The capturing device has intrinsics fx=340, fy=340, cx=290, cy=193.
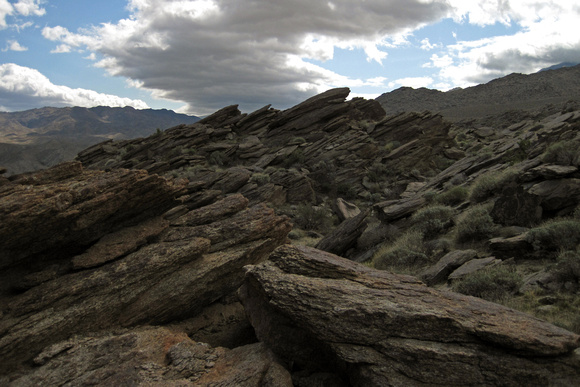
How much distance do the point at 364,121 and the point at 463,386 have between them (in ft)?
119

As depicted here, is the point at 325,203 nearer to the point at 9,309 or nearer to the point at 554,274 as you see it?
the point at 554,274

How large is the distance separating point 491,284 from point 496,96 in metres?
131

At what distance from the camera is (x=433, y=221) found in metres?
14.3

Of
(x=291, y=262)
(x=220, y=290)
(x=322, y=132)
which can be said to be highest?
(x=322, y=132)

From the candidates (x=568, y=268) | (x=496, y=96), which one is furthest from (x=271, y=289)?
(x=496, y=96)

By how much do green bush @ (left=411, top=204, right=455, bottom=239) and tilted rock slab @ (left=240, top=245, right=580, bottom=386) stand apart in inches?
296

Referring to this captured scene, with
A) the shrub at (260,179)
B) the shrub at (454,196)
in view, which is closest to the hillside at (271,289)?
the shrub at (454,196)

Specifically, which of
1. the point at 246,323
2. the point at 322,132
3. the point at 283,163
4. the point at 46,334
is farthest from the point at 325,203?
the point at 46,334

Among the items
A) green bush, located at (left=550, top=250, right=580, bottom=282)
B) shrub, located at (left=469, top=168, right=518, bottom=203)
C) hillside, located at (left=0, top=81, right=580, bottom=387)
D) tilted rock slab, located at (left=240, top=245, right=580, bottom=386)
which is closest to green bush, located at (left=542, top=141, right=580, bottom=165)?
hillside, located at (left=0, top=81, right=580, bottom=387)

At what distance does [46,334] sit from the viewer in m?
7.30

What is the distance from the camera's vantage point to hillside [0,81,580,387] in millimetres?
5711

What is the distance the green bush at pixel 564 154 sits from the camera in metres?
13.2

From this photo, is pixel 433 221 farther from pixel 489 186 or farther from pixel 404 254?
pixel 489 186

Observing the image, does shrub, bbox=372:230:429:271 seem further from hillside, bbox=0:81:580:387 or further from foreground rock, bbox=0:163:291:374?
foreground rock, bbox=0:163:291:374
